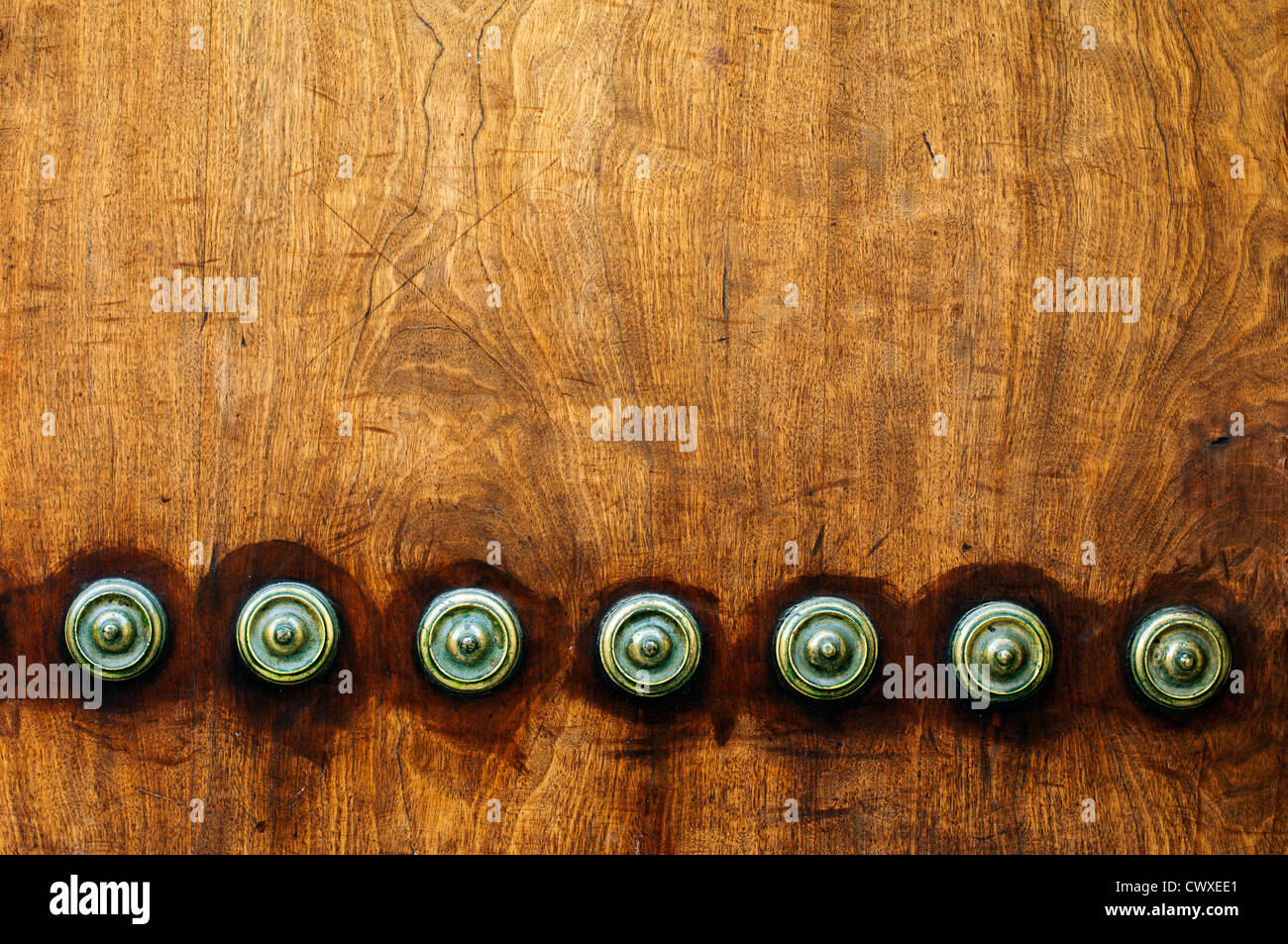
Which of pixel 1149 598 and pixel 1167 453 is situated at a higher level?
pixel 1167 453

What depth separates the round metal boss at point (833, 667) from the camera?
986mm

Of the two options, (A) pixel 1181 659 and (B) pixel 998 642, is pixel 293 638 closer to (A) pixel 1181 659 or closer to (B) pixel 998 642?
(B) pixel 998 642

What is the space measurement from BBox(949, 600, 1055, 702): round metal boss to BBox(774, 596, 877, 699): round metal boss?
80mm

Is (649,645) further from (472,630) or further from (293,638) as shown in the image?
(293,638)

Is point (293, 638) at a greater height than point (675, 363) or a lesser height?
lesser

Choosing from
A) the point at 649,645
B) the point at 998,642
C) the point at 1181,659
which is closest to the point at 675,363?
the point at 649,645

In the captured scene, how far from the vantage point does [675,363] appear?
100 cm

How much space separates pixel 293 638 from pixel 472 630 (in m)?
0.15

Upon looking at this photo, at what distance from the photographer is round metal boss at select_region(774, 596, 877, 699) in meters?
0.99
